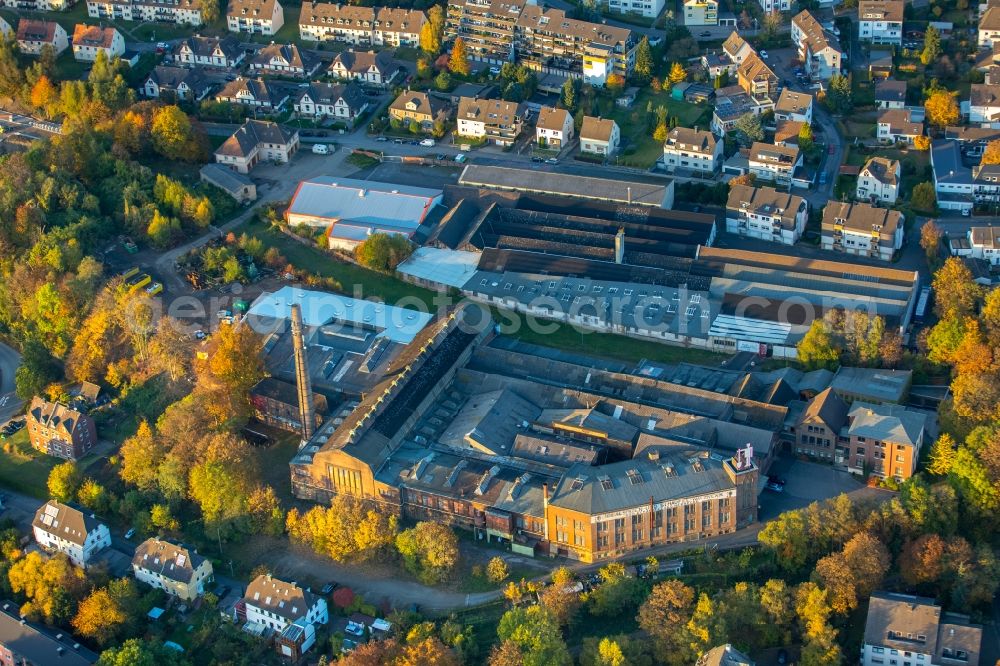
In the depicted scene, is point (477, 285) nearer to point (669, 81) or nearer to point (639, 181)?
point (639, 181)

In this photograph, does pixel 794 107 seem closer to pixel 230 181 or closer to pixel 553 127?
pixel 553 127

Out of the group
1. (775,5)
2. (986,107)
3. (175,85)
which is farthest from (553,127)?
(175,85)

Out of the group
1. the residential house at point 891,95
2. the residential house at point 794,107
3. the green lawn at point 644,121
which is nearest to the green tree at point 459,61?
the green lawn at point 644,121

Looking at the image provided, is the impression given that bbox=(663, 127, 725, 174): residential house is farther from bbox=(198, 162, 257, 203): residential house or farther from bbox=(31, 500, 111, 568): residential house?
bbox=(31, 500, 111, 568): residential house

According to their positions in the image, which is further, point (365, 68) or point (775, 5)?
point (775, 5)

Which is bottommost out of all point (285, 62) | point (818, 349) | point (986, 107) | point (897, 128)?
point (818, 349)

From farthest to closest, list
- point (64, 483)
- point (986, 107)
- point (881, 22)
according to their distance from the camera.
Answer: point (881, 22), point (986, 107), point (64, 483)

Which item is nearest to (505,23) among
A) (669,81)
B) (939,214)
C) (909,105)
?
(669,81)
